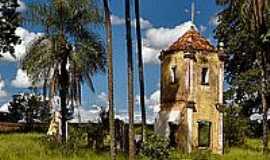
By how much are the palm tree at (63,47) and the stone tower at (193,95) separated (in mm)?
7393

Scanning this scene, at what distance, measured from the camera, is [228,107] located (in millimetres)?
47500

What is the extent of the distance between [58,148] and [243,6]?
12.1 metres

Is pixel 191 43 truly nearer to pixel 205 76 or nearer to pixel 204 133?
pixel 205 76

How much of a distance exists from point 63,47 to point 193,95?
32.0ft

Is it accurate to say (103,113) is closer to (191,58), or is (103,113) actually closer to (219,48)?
(191,58)

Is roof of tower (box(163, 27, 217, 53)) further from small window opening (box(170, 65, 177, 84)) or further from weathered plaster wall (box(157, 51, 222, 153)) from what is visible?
small window opening (box(170, 65, 177, 84))

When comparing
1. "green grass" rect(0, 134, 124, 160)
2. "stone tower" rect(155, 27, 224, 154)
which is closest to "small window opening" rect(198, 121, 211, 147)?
"stone tower" rect(155, 27, 224, 154)

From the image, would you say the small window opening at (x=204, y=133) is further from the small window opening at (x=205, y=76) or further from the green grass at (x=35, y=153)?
the green grass at (x=35, y=153)

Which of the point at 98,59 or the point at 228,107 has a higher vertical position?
the point at 98,59

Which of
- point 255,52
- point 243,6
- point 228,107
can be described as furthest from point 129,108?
point 255,52

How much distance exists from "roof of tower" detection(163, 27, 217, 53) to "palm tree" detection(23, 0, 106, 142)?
722 cm

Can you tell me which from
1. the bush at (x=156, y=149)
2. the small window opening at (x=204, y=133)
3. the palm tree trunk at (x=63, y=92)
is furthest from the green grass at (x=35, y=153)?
the small window opening at (x=204, y=133)

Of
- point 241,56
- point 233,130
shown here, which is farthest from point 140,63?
point 241,56

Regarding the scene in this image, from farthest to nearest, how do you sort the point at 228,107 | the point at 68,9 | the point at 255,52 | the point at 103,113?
the point at 255,52 < the point at 228,107 < the point at 103,113 < the point at 68,9
